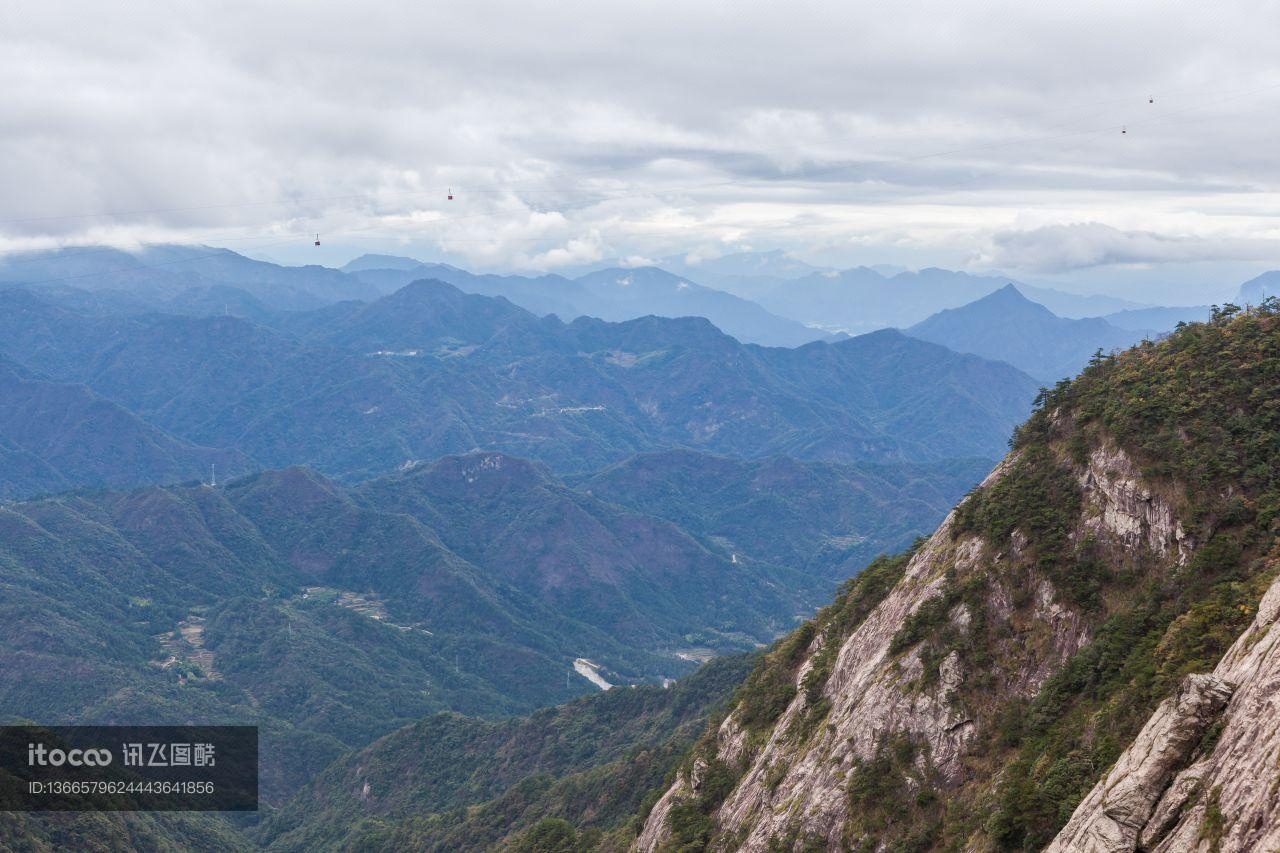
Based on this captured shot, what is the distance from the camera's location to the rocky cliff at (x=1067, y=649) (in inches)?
1483

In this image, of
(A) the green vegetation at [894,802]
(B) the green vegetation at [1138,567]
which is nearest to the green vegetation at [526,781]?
(A) the green vegetation at [894,802]

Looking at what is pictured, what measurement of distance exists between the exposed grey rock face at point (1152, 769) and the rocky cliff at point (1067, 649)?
0.07 metres

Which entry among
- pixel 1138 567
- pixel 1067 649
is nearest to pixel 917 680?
pixel 1067 649

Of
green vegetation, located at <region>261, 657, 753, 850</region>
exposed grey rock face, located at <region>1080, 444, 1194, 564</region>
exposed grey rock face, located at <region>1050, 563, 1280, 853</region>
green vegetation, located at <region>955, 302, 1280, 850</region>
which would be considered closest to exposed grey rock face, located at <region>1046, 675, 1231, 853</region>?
exposed grey rock face, located at <region>1050, 563, 1280, 853</region>

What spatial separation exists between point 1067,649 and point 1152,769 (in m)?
23.9

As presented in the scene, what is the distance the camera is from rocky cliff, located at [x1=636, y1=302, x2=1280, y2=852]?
37.7 m

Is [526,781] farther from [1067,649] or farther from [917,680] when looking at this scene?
[1067,649]

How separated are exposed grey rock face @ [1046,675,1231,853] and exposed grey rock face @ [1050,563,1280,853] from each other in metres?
0.04

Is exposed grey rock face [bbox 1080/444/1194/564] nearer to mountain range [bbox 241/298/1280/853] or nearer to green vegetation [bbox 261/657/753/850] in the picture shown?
mountain range [bbox 241/298/1280/853]

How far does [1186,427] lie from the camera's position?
61.0 metres

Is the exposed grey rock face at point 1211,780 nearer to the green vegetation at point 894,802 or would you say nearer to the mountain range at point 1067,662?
the mountain range at point 1067,662

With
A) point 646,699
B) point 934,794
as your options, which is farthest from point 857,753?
point 646,699

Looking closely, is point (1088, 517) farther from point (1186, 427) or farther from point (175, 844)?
point (175, 844)

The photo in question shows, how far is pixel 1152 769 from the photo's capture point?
115 feet
